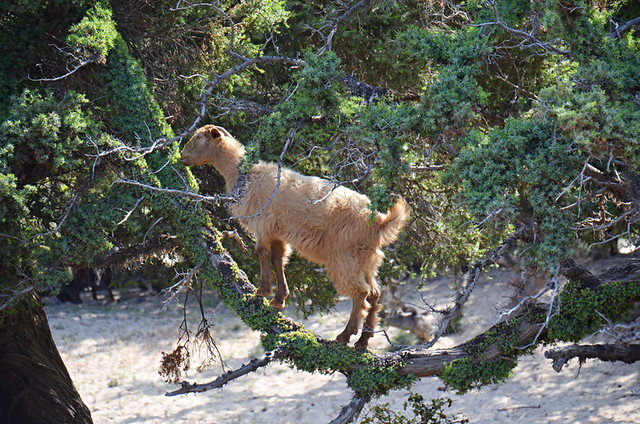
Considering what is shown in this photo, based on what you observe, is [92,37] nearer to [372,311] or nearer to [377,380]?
[372,311]

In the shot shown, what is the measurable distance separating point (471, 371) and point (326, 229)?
2.03m

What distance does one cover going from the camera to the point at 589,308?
6.21 metres

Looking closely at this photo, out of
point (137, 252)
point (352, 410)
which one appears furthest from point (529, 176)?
point (137, 252)

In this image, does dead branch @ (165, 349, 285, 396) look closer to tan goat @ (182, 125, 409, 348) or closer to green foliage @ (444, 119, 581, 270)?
tan goat @ (182, 125, 409, 348)

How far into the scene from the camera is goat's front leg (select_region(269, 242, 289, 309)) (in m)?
7.11

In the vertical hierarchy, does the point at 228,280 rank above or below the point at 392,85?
below

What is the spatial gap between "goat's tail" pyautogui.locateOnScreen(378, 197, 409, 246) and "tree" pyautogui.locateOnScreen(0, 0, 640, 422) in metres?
0.43

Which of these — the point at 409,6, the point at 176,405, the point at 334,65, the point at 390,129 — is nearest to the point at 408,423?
the point at 390,129

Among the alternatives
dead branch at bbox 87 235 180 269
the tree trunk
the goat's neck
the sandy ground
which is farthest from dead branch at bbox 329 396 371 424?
the tree trunk

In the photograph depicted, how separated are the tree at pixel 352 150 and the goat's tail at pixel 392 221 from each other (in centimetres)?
43

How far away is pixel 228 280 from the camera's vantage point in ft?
23.3

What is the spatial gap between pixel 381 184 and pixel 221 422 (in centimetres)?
780

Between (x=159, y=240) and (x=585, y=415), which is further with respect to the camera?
(x=585, y=415)

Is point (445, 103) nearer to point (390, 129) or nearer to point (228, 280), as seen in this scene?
point (390, 129)
